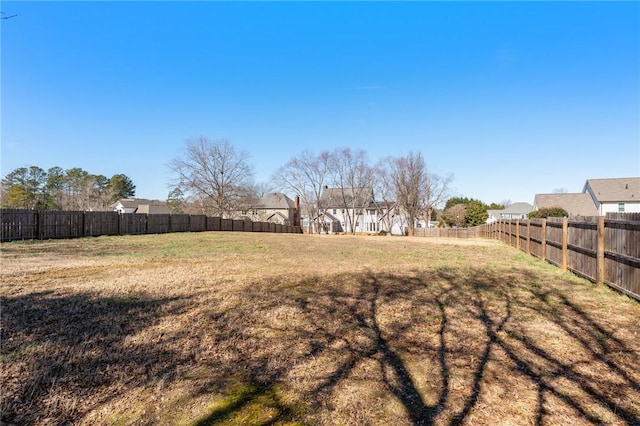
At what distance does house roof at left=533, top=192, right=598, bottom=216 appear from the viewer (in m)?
37.7

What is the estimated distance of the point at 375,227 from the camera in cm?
5444

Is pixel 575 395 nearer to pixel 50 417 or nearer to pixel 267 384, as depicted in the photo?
pixel 267 384

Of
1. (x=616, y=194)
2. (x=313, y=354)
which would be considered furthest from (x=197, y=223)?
(x=616, y=194)

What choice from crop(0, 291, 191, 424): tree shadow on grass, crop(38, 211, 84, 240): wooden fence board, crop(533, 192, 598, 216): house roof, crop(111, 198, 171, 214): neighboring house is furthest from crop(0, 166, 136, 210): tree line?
crop(533, 192, 598, 216): house roof

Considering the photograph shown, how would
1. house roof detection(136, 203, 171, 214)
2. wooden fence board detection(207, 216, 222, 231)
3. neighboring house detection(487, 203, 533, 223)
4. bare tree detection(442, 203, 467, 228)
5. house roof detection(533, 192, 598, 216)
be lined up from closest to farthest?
wooden fence board detection(207, 216, 222, 231)
house roof detection(533, 192, 598, 216)
bare tree detection(442, 203, 467, 228)
house roof detection(136, 203, 171, 214)
neighboring house detection(487, 203, 533, 223)

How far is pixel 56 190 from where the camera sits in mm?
50625

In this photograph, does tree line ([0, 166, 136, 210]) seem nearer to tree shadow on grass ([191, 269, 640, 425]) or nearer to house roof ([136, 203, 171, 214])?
house roof ([136, 203, 171, 214])

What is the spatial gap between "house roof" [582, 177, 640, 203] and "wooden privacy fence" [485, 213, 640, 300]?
35.4m

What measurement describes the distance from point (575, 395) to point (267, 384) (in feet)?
6.95

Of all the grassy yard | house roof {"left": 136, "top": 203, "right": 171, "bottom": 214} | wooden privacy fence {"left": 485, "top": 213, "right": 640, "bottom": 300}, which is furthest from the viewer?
house roof {"left": 136, "top": 203, "right": 171, "bottom": 214}

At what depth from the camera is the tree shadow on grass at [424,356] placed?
6.88 ft

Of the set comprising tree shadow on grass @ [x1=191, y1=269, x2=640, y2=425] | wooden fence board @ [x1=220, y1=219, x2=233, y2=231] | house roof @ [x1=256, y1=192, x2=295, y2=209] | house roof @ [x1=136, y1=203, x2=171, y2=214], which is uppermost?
house roof @ [x1=256, y1=192, x2=295, y2=209]

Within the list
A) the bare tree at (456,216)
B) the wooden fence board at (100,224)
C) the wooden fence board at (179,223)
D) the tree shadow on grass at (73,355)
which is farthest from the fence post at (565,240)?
the bare tree at (456,216)

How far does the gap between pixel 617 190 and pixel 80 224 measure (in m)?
47.6
